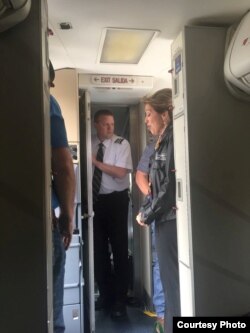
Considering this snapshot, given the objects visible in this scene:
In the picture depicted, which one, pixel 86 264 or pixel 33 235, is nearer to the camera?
pixel 33 235

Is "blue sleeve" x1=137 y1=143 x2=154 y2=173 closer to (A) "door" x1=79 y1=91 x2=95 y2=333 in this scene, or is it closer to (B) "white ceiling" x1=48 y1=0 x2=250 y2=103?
(A) "door" x1=79 y1=91 x2=95 y2=333

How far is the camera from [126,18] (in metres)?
2.10

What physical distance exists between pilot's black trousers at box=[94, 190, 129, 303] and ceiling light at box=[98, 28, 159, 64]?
4.36 feet

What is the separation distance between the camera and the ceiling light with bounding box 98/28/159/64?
2.30 meters

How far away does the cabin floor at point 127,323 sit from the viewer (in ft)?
10.2

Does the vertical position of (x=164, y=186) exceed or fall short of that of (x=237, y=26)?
it falls short

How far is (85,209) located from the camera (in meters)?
3.07

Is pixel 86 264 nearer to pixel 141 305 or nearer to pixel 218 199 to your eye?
pixel 141 305

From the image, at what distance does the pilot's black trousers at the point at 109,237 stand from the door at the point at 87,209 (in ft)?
1.06

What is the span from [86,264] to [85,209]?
510 millimetres

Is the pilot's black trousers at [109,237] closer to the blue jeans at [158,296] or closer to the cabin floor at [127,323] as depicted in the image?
the cabin floor at [127,323]

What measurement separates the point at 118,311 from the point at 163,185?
5.07ft

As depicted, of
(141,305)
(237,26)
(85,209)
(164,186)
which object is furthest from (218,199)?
(141,305)

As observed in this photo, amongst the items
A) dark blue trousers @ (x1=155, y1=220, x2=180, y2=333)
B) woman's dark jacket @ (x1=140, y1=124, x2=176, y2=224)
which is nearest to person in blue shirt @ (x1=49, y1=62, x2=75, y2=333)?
woman's dark jacket @ (x1=140, y1=124, x2=176, y2=224)
